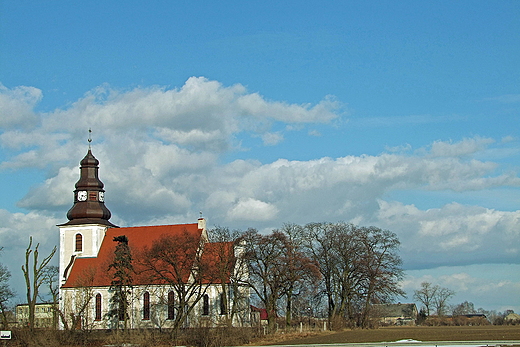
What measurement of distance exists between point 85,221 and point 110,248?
14.3ft

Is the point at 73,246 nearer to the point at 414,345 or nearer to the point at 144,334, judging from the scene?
the point at 144,334

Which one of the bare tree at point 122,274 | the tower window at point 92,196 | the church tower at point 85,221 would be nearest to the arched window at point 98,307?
the church tower at point 85,221

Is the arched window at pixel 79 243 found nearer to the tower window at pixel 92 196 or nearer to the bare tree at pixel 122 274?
the tower window at pixel 92 196

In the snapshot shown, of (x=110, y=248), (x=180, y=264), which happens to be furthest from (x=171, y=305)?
(x=110, y=248)

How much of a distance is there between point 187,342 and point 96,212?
3131 centimetres

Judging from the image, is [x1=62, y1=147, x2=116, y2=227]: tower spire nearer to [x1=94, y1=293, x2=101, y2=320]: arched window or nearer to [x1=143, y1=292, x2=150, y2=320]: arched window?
[x1=94, y1=293, x2=101, y2=320]: arched window

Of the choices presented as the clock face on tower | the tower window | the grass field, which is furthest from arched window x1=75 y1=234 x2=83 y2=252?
the grass field

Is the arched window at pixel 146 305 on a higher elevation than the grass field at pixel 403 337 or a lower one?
higher

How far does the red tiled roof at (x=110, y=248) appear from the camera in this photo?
73.8m

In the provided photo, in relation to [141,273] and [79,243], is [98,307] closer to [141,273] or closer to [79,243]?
[79,243]

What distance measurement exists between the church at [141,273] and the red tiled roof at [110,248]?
0.37ft

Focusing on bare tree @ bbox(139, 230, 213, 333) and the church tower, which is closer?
bare tree @ bbox(139, 230, 213, 333)

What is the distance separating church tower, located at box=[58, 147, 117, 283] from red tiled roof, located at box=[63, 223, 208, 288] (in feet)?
3.21

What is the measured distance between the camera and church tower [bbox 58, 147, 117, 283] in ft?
255
